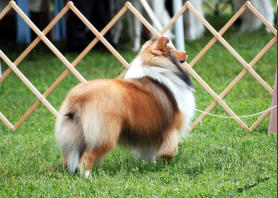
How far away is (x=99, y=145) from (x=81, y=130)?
0.19 m

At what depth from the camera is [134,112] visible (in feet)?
13.4

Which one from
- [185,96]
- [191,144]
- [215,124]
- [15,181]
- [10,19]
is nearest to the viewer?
[15,181]

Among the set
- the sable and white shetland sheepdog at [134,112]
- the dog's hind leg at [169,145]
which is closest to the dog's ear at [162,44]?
the sable and white shetland sheepdog at [134,112]

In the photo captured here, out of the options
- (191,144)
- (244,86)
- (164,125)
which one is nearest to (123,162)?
(164,125)

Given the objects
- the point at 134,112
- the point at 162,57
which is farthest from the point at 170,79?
the point at 134,112

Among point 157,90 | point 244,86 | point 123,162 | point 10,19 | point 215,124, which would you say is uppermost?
point 10,19

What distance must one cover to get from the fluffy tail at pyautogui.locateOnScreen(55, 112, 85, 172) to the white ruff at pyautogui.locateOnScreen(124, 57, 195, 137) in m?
0.71

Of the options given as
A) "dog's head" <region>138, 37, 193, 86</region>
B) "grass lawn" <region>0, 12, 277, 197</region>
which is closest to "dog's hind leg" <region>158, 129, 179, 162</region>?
"grass lawn" <region>0, 12, 277, 197</region>

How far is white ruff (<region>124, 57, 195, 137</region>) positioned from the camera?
4.31 m

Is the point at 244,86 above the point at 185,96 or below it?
below

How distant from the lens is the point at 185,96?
14.6 ft

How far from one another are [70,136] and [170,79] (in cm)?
103

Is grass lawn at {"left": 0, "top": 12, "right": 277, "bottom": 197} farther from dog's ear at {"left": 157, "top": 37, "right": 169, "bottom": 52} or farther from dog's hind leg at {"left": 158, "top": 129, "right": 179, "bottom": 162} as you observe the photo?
dog's ear at {"left": 157, "top": 37, "right": 169, "bottom": 52}

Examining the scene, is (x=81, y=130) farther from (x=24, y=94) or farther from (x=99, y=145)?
(x=24, y=94)
